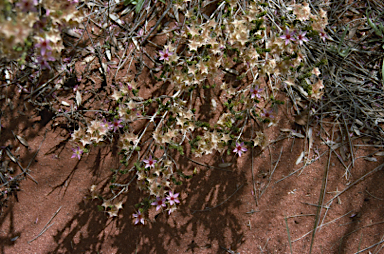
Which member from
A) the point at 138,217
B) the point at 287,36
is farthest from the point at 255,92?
the point at 138,217

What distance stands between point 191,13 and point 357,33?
6.80 ft

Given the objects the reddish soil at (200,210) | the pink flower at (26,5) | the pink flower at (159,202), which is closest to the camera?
the pink flower at (26,5)

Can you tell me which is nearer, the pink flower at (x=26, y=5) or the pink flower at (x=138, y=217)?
the pink flower at (x=26, y=5)

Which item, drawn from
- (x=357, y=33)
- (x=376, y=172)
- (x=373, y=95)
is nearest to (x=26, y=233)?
(x=376, y=172)

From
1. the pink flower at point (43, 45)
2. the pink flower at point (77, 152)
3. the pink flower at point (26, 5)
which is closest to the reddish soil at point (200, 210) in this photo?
the pink flower at point (77, 152)

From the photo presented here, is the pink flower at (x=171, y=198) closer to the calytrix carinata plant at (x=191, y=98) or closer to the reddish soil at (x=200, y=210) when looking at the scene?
the calytrix carinata plant at (x=191, y=98)

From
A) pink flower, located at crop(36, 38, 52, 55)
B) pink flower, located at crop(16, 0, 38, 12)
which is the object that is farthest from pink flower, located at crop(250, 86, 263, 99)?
pink flower, located at crop(16, 0, 38, 12)

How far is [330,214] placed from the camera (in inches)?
123

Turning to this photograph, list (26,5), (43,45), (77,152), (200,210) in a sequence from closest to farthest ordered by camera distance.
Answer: (26,5), (43,45), (77,152), (200,210)

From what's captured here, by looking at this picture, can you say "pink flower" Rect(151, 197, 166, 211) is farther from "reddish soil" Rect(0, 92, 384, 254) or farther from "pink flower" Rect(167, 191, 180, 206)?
"reddish soil" Rect(0, 92, 384, 254)

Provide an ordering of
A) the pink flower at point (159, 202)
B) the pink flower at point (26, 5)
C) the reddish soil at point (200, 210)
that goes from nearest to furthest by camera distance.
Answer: the pink flower at point (26, 5), the pink flower at point (159, 202), the reddish soil at point (200, 210)

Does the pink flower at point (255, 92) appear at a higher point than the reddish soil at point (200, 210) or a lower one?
higher

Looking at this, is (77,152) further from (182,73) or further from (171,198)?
(182,73)

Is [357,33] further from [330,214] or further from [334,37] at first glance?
[330,214]
